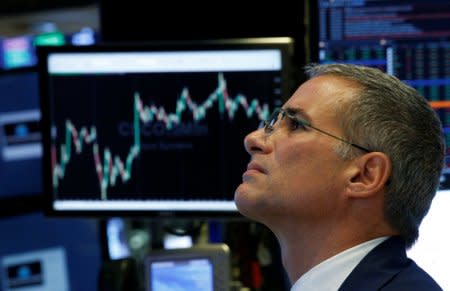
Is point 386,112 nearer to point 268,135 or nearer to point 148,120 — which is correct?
point 268,135

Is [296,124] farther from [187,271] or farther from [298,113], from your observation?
[187,271]

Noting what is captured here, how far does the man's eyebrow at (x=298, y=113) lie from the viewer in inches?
65.6

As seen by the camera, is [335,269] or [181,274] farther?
[181,274]

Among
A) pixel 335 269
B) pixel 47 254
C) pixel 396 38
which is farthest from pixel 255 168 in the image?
pixel 47 254

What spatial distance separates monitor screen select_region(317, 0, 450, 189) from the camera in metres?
2.20

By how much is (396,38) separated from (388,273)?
31.7 inches

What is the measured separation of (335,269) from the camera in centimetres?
161

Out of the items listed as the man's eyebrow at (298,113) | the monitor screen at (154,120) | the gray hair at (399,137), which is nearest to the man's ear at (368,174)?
the gray hair at (399,137)

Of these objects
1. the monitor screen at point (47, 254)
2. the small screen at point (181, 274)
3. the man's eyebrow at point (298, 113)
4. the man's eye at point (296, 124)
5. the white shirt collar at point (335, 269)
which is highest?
the man's eyebrow at point (298, 113)

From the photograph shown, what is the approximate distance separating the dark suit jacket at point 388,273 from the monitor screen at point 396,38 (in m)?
0.65

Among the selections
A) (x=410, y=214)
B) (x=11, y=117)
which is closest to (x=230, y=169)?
(x=410, y=214)

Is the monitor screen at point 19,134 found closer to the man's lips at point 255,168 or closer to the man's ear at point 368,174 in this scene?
the man's lips at point 255,168

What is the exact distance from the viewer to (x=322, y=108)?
1.66 metres

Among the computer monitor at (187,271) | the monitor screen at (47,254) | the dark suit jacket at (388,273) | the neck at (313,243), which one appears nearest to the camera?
the dark suit jacket at (388,273)
